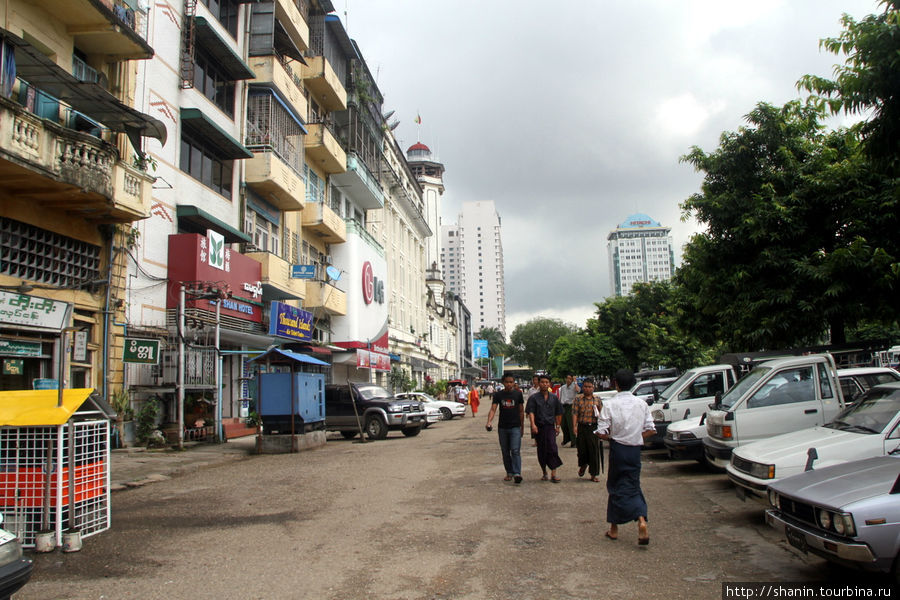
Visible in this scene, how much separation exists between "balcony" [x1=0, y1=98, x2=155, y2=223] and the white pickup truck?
11988 mm

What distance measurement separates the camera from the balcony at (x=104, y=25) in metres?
13.3

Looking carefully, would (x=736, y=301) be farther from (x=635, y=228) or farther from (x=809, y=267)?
(x=635, y=228)

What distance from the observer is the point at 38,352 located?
12.7 meters

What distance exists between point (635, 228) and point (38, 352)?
18411 centimetres

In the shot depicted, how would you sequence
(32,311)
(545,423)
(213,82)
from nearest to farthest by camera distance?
(545,423) → (32,311) → (213,82)

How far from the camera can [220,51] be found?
2009 cm

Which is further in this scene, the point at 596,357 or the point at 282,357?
the point at 596,357

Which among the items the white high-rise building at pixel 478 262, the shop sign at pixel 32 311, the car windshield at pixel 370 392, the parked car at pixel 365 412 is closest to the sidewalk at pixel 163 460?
the parked car at pixel 365 412

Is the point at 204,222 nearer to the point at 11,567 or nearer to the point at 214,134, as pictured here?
the point at 214,134

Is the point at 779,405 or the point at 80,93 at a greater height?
the point at 80,93

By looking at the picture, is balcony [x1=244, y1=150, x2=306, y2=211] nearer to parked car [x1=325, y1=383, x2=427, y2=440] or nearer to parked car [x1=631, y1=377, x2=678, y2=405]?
parked car [x1=325, y1=383, x2=427, y2=440]

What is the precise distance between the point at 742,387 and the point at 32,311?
12790 millimetres

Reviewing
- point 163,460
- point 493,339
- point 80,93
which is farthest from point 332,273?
point 493,339

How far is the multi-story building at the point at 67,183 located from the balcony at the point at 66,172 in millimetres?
22
